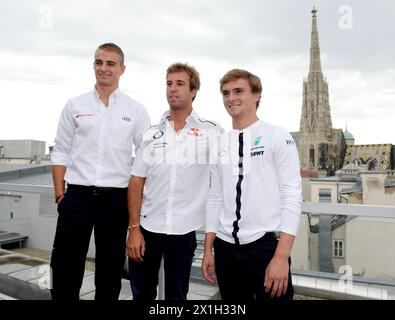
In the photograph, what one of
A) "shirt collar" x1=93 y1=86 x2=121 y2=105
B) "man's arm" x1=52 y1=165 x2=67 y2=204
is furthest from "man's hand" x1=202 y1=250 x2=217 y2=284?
"shirt collar" x1=93 y1=86 x2=121 y2=105

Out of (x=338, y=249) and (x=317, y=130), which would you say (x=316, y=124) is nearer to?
(x=317, y=130)

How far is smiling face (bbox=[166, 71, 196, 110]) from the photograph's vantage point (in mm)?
2119

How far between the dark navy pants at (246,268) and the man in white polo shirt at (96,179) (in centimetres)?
77

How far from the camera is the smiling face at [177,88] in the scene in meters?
2.12

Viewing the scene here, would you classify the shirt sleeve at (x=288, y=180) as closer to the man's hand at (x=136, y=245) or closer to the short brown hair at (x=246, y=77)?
the short brown hair at (x=246, y=77)

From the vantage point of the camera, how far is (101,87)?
240cm

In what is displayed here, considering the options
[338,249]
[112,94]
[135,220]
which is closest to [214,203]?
[135,220]

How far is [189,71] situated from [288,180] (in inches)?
36.5

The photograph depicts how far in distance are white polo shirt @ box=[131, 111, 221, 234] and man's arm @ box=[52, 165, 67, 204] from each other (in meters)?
0.55

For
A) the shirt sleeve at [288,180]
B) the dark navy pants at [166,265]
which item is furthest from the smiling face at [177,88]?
the dark navy pants at [166,265]

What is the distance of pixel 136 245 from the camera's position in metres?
2.11

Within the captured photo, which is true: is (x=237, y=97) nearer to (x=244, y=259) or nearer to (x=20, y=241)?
(x=244, y=259)

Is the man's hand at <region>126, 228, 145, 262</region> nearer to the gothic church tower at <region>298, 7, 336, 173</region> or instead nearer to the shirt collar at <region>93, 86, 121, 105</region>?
the shirt collar at <region>93, 86, 121, 105</region>

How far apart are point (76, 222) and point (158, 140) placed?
30.0 inches
